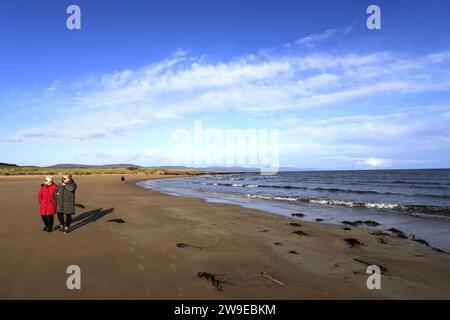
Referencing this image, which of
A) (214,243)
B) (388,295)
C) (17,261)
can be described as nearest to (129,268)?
(17,261)

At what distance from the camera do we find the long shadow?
1253 centimetres

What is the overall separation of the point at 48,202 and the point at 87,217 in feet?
13.0

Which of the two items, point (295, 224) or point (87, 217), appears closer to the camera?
point (295, 224)

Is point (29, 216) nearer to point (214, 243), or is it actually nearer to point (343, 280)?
point (214, 243)

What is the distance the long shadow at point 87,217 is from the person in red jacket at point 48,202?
0.92 meters

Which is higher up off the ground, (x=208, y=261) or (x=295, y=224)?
(x=208, y=261)

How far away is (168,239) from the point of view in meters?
10.4

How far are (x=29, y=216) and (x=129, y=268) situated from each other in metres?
8.89

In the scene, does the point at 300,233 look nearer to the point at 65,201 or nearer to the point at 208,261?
the point at 208,261

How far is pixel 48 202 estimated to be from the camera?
1065cm
